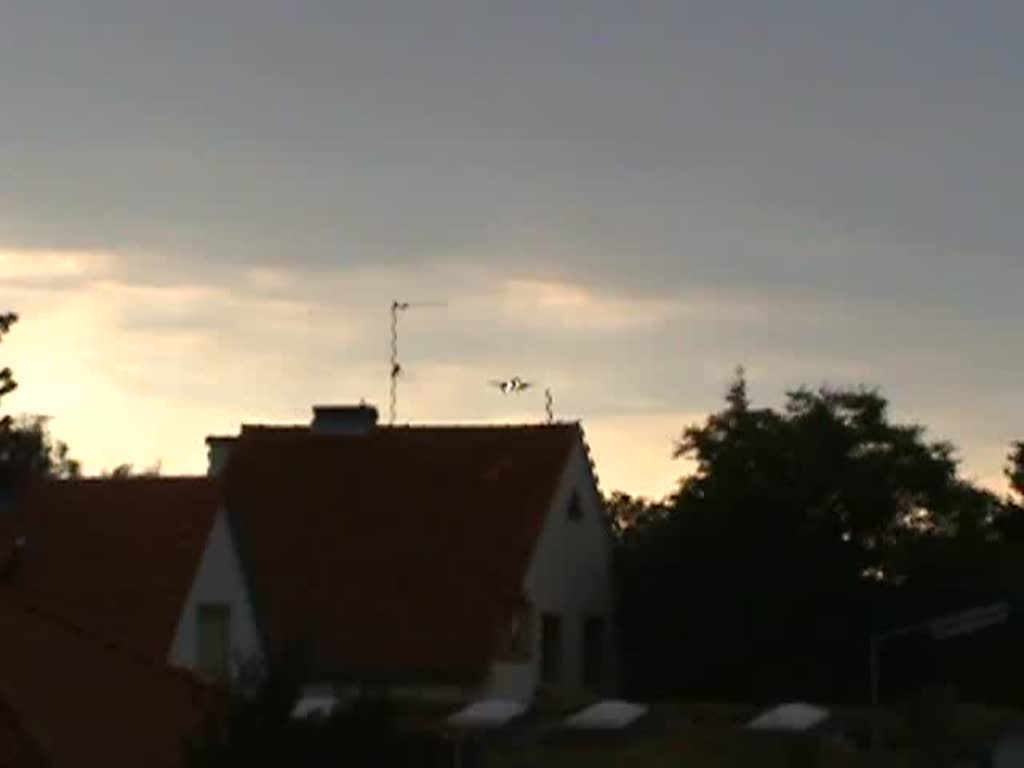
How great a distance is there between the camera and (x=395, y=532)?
45969mm

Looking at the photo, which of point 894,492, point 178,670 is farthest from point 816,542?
point 178,670

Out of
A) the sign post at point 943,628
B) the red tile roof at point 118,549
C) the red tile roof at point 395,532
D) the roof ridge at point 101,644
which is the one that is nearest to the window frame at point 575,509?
the red tile roof at point 395,532

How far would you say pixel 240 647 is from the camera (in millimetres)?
39469

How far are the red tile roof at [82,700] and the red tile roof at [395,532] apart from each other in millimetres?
12353

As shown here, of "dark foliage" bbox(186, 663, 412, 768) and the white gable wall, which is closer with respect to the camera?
"dark foliage" bbox(186, 663, 412, 768)

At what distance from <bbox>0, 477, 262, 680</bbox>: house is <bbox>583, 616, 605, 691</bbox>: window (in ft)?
30.9

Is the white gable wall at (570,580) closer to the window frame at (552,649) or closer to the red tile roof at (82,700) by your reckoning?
the window frame at (552,649)

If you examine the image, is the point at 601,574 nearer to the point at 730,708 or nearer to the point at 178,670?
the point at 730,708

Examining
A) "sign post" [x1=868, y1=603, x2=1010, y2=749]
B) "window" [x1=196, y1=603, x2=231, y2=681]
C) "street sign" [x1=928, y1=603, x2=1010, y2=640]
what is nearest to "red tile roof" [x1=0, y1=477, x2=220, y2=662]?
"window" [x1=196, y1=603, x2=231, y2=681]

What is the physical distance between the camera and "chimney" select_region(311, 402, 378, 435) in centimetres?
4916

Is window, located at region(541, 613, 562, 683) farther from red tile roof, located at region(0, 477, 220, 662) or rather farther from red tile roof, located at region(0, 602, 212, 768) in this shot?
red tile roof, located at region(0, 602, 212, 768)

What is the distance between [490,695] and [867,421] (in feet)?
39.7

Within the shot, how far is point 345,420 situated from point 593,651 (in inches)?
254

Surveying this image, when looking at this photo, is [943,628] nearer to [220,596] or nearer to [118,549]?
[220,596]
